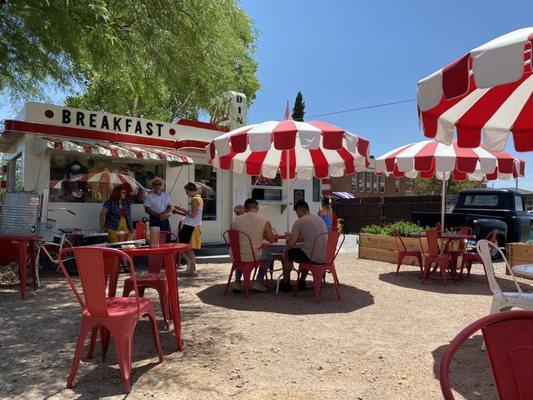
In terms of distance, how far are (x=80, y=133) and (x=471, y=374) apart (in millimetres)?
8449

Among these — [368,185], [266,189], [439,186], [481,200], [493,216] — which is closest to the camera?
[493,216]

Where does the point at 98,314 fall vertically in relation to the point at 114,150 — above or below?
below

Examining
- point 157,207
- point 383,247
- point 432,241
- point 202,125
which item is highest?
point 202,125

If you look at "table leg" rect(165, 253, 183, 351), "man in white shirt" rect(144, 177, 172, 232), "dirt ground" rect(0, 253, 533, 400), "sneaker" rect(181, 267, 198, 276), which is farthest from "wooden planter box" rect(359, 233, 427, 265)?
"table leg" rect(165, 253, 183, 351)

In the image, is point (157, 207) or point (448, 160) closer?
point (448, 160)

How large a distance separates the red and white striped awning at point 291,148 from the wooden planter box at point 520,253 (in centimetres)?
348

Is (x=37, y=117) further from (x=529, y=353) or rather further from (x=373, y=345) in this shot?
(x=529, y=353)

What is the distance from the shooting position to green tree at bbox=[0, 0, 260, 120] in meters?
5.78

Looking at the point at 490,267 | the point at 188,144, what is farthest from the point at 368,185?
the point at 490,267

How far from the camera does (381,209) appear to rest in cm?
2166

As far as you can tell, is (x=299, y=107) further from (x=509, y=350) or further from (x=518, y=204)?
(x=509, y=350)

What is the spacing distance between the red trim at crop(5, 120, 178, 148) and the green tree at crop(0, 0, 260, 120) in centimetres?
88

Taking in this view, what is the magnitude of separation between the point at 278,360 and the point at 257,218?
2.67m

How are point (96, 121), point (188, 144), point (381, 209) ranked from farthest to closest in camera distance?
1. point (381, 209)
2. point (188, 144)
3. point (96, 121)
